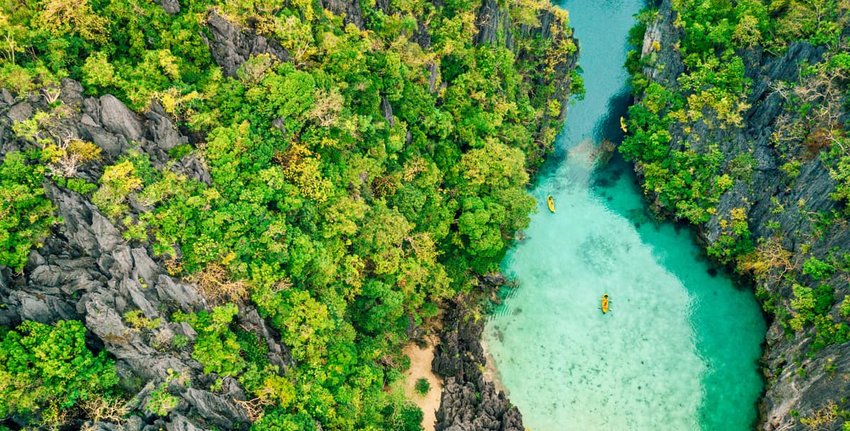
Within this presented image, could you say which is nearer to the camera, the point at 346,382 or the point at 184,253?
the point at 184,253

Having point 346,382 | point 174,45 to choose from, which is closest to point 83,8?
point 174,45

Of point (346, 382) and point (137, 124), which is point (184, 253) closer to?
point (137, 124)

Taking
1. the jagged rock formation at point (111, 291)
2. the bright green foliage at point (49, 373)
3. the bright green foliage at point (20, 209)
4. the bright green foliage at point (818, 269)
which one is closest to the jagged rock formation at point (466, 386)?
the jagged rock formation at point (111, 291)

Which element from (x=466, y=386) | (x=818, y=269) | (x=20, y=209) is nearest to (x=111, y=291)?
(x=20, y=209)

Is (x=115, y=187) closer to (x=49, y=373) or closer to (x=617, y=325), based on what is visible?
(x=49, y=373)

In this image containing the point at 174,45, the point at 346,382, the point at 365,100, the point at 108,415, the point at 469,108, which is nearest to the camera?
the point at 108,415

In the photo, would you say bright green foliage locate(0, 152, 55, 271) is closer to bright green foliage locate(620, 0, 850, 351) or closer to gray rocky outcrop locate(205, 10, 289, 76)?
gray rocky outcrop locate(205, 10, 289, 76)

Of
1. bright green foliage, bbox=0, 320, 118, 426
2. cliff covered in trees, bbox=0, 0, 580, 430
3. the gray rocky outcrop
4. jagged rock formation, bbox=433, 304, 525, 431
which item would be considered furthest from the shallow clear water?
bright green foliage, bbox=0, 320, 118, 426
